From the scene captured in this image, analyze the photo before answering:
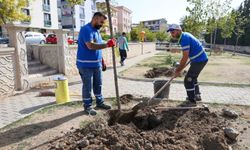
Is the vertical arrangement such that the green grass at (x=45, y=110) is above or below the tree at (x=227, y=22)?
below

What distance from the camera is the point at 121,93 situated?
805 cm

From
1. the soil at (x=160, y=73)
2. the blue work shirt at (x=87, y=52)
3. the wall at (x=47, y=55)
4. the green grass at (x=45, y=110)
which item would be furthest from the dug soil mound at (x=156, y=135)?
the wall at (x=47, y=55)

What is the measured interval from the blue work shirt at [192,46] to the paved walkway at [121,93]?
5.09ft

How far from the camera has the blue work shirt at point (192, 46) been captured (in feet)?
18.1

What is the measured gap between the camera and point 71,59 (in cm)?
1143

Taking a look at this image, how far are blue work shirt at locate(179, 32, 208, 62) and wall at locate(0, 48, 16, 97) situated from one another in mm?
5024

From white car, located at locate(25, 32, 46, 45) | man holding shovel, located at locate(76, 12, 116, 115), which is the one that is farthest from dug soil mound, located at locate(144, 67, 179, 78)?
white car, located at locate(25, 32, 46, 45)

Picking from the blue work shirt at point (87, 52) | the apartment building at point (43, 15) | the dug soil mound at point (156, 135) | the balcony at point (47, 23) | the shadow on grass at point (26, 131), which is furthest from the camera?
the balcony at point (47, 23)

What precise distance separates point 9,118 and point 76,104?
1497 millimetres

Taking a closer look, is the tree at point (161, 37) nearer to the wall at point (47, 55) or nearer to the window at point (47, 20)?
the window at point (47, 20)

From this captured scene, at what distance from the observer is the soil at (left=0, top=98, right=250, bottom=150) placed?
12.6ft

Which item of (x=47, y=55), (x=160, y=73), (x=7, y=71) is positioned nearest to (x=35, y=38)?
(x=47, y=55)

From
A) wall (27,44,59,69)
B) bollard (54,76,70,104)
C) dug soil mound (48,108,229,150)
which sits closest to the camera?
dug soil mound (48,108,229,150)

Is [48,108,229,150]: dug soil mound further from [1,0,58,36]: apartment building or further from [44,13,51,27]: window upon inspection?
[44,13,51,27]: window
